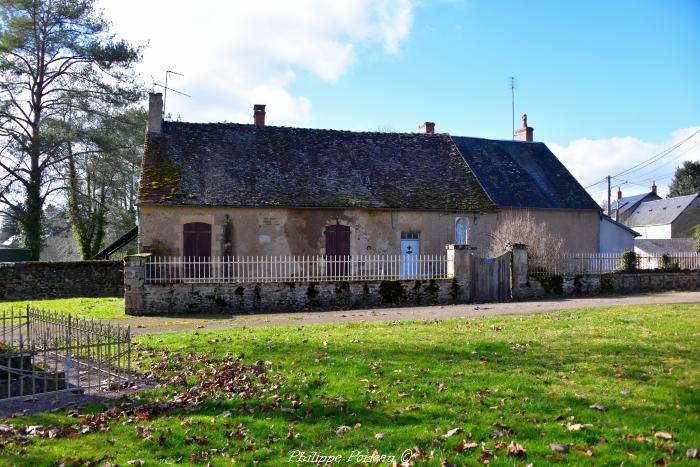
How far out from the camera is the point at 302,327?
462 inches

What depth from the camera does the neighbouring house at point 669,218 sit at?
1962 inches

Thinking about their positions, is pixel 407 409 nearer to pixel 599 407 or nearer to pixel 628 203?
pixel 599 407

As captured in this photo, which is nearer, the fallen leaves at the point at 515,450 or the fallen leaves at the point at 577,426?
the fallen leaves at the point at 515,450

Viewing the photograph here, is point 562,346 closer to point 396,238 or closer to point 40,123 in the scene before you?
point 396,238

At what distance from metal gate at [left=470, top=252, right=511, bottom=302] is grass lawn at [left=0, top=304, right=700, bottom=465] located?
8062 millimetres

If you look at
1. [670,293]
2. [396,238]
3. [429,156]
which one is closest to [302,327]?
[396,238]

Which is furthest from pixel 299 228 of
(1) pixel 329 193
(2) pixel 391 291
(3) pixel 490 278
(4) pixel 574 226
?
(4) pixel 574 226

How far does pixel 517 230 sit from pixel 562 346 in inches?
491

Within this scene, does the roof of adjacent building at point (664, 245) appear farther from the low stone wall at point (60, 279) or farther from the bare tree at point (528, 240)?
the low stone wall at point (60, 279)

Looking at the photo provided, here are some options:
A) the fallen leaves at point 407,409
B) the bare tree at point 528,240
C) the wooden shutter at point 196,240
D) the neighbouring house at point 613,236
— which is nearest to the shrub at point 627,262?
the bare tree at point 528,240

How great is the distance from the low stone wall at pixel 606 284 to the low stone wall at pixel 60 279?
49.2 ft

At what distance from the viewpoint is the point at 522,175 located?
27.4m

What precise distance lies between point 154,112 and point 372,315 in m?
14.3

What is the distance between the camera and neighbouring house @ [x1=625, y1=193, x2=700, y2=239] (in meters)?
49.8
